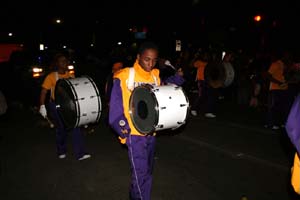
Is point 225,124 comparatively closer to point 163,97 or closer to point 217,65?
point 217,65

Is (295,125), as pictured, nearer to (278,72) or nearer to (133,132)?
(133,132)

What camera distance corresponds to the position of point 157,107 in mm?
3350

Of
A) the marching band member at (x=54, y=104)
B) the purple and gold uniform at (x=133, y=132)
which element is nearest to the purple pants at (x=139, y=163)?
the purple and gold uniform at (x=133, y=132)

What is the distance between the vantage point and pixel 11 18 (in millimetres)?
37656

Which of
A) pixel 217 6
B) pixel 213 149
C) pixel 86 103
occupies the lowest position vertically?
pixel 213 149

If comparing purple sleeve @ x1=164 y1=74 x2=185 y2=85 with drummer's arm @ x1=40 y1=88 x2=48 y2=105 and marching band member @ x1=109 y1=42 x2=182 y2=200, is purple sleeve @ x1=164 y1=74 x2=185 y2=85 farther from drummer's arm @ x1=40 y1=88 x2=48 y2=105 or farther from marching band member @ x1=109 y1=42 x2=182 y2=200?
A: drummer's arm @ x1=40 y1=88 x2=48 y2=105

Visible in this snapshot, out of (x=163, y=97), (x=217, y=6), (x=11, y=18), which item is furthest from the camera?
(x=11, y=18)

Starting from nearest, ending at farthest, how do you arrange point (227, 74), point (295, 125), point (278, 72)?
point (295, 125)
point (278, 72)
point (227, 74)

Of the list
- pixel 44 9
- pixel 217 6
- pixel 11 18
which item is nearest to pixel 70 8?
pixel 44 9

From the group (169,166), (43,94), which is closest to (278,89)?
(169,166)

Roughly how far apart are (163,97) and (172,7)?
3127 cm

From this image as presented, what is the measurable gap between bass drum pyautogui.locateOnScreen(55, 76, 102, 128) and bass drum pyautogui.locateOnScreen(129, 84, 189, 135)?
1.65 meters

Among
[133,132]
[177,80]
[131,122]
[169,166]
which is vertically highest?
[177,80]

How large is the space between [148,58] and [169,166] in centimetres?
253
